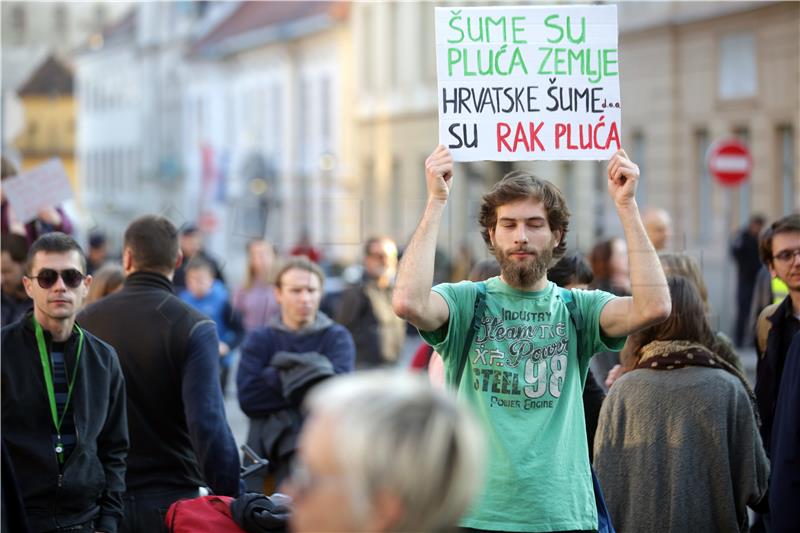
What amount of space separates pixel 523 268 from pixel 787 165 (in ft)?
70.7

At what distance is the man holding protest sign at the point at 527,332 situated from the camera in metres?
4.99

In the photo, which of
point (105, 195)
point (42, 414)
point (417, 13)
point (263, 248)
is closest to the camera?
point (42, 414)

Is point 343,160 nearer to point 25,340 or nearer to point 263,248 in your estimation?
point 263,248

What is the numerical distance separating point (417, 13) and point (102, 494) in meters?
36.8

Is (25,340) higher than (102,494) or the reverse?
higher

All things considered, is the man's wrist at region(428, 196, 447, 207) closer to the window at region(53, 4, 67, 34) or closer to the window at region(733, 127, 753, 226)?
the window at region(733, 127, 753, 226)

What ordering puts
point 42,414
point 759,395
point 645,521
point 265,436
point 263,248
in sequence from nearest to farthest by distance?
1. point 42,414
2. point 645,521
3. point 759,395
4. point 265,436
5. point 263,248

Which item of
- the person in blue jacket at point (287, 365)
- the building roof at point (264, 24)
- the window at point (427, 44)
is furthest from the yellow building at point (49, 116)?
the person in blue jacket at point (287, 365)

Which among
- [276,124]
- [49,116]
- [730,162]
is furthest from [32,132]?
[730,162]

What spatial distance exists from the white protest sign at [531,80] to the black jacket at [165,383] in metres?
1.42

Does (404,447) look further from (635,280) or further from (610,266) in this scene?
(610,266)

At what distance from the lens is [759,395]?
7.27 meters

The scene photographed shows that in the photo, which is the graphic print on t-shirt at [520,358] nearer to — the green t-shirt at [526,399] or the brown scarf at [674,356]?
the green t-shirt at [526,399]

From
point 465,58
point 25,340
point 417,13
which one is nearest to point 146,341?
point 25,340
